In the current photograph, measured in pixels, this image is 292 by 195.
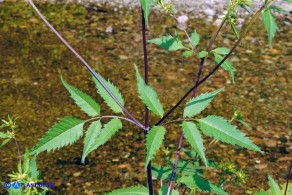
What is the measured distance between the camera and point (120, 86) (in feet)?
14.3

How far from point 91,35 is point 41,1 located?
94cm

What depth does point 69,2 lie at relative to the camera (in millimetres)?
5656

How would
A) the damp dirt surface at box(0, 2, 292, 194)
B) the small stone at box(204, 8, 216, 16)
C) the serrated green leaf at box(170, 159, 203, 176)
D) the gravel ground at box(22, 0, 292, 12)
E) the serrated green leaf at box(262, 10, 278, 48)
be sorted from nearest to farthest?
the serrated green leaf at box(262, 10, 278, 48)
the serrated green leaf at box(170, 159, 203, 176)
the damp dirt surface at box(0, 2, 292, 194)
the small stone at box(204, 8, 216, 16)
the gravel ground at box(22, 0, 292, 12)

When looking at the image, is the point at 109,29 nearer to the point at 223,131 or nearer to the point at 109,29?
the point at 109,29

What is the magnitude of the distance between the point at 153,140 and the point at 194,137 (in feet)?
0.44

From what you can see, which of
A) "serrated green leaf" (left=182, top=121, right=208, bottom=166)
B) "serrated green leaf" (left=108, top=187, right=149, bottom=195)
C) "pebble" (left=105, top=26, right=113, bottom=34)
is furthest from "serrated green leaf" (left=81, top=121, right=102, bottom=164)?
"pebble" (left=105, top=26, right=113, bottom=34)

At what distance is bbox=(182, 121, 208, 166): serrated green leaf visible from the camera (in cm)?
171

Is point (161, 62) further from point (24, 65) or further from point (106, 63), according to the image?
point (24, 65)

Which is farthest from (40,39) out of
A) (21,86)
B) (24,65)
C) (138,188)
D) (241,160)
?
(138,188)

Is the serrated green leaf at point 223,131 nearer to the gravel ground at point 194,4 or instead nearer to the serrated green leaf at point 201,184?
the serrated green leaf at point 201,184

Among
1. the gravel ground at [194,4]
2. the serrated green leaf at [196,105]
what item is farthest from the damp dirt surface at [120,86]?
the serrated green leaf at [196,105]

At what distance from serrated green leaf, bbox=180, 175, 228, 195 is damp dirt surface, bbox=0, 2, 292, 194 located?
4.35ft

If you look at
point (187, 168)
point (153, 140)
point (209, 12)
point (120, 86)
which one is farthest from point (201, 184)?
point (209, 12)

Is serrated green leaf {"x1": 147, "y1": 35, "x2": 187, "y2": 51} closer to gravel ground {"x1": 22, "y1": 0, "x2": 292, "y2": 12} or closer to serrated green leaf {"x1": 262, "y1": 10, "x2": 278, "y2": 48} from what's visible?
serrated green leaf {"x1": 262, "y1": 10, "x2": 278, "y2": 48}
